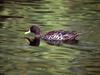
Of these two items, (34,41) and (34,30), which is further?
(34,30)

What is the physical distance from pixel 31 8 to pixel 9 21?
2972 millimetres

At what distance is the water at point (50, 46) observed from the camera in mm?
11297

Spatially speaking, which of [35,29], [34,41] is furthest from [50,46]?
[35,29]

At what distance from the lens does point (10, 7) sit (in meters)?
21.1

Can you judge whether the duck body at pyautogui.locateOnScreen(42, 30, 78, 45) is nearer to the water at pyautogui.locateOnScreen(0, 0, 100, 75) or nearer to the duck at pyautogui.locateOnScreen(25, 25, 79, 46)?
the duck at pyautogui.locateOnScreen(25, 25, 79, 46)

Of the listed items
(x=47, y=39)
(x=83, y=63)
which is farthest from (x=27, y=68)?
(x=47, y=39)

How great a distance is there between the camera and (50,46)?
45.5 feet

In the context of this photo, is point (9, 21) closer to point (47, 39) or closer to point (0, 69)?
point (47, 39)

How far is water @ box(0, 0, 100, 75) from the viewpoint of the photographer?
37.1ft

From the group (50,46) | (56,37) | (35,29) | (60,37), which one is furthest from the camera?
(35,29)

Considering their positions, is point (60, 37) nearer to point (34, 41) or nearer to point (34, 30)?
point (34, 41)

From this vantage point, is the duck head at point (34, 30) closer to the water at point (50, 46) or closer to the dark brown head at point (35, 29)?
the dark brown head at point (35, 29)

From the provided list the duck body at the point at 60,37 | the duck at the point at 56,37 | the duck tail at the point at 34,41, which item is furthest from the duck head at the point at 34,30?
the duck body at the point at 60,37

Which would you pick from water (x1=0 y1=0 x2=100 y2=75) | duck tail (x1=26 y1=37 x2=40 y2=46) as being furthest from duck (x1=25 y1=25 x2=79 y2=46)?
water (x1=0 y1=0 x2=100 y2=75)
